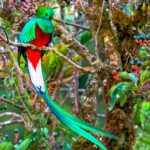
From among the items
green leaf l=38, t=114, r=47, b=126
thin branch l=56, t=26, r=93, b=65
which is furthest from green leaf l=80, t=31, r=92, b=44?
green leaf l=38, t=114, r=47, b=126

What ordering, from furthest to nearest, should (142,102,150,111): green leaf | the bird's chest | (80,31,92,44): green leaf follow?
(80,31,92,44): green leaf, the bird's chest, (142,102,150,111): green leaf

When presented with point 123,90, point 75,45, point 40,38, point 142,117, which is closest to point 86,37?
point 75,45

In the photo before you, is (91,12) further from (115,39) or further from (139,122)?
(139,122)

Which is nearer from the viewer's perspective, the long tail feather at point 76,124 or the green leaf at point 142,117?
the long tail feather at point 76,124

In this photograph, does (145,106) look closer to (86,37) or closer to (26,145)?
(26,145)

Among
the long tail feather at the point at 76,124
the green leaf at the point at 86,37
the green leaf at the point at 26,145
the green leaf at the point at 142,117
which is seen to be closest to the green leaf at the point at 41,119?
the green leaf at the point at 26,145

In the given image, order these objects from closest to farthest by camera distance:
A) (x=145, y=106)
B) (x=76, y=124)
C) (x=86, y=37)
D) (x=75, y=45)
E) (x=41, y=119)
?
(x=76, y=124), (x=145, y=106), (x=41, y=119), (x=75, y=45), (x=86, y=37)

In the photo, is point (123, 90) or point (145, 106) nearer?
point (123, 90)

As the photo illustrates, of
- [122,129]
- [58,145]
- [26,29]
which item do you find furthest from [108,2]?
[58,145]

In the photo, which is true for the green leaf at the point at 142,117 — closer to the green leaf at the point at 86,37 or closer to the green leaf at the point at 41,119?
the green leaf at the point at 41,119

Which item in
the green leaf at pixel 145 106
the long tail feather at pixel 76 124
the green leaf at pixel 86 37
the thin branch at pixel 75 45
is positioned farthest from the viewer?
the green leaf at pixel 86 37

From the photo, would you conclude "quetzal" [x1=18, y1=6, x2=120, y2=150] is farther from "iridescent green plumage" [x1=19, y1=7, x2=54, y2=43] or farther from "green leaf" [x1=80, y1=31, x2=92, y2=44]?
"green leaf" [x1=80, y1=31, x2=92, y2=44]

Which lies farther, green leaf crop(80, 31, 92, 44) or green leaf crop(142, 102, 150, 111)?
green leaf crop(80, 31, 92, 44)

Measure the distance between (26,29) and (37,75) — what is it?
0.70 ft
